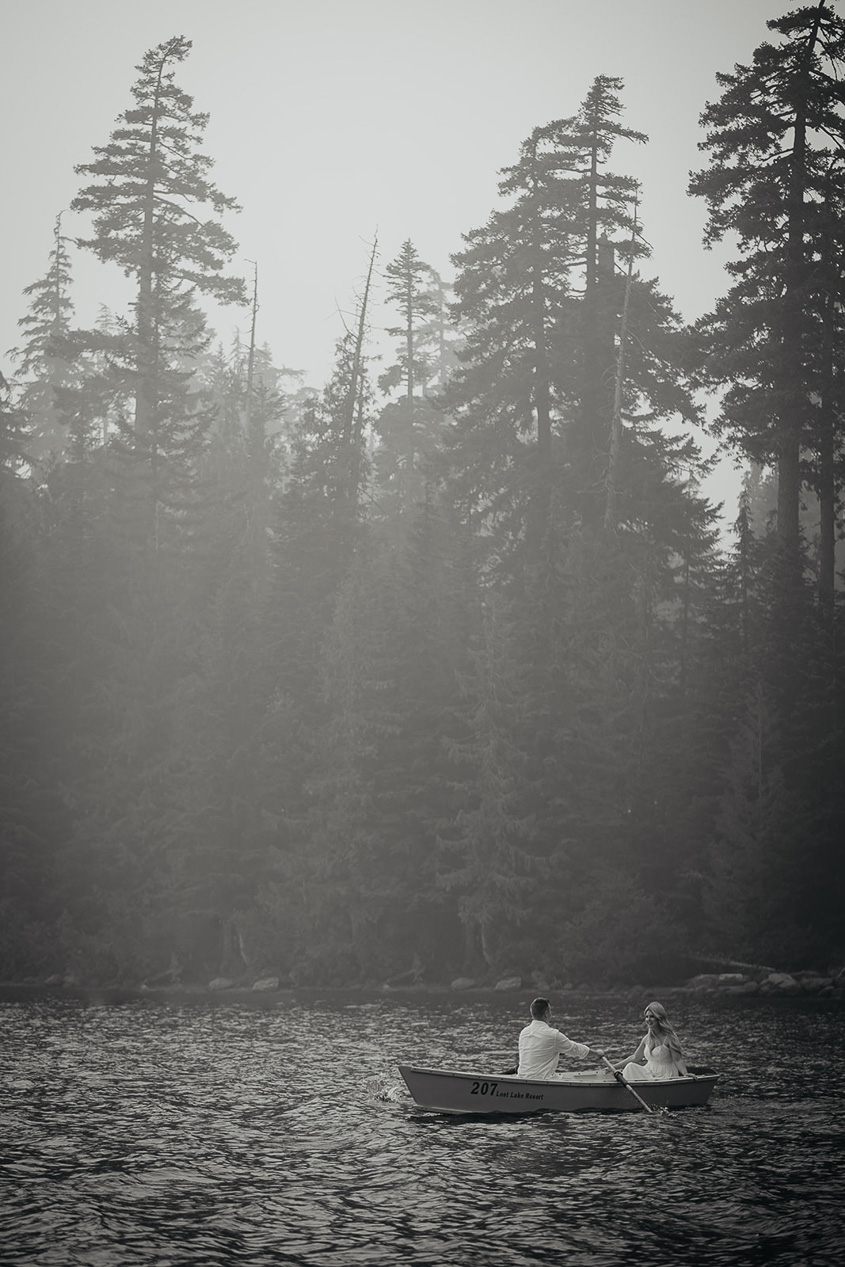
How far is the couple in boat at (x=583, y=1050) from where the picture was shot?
1922 centimetres

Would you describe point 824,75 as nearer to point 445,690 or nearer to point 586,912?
point 445,690

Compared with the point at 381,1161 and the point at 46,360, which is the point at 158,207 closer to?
the point at 46,360

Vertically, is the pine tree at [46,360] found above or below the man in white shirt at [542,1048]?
above

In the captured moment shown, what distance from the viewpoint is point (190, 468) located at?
181 feet

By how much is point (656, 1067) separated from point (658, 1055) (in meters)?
0.21

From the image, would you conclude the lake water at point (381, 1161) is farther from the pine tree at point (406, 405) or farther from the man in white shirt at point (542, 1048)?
the pine tree at point (406, 405)

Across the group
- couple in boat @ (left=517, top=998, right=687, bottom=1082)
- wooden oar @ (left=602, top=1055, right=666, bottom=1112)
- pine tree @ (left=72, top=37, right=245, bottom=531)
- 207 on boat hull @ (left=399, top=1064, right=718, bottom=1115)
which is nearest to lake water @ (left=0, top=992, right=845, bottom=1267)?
wooden oar @ (left=602, top=1055, right=666, bottom=1112)

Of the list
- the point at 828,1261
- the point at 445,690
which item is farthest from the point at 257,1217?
the point at 445,690

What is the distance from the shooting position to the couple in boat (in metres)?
19.2

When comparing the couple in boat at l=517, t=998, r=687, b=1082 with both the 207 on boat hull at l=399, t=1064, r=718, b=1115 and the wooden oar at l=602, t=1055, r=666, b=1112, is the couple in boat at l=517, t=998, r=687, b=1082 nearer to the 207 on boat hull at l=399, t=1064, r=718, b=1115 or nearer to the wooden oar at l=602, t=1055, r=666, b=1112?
the wooden oar at l=602, t=1055, r=666, b=1112

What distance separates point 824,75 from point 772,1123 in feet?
133

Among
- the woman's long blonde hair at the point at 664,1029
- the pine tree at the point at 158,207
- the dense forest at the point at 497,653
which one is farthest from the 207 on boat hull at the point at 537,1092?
the pine tree at the point at 158,207

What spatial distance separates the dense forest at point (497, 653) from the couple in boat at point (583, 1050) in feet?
72.0

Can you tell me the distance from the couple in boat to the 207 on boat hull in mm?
298
